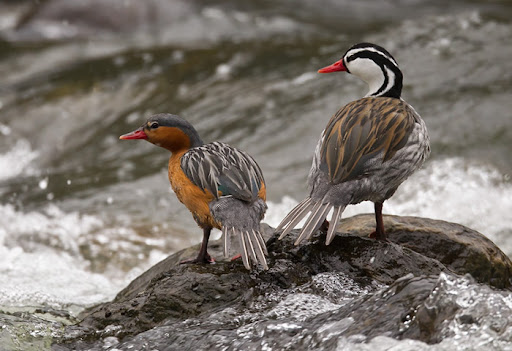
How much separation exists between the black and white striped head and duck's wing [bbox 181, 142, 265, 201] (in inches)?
54.9

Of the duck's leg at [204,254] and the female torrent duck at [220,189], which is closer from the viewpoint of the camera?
the female torrent duck at [220,189]

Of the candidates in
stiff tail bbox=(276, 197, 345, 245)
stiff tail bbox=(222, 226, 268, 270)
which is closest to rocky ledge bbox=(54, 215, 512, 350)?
stiff tail bbox=(222, 226, 268, 270)

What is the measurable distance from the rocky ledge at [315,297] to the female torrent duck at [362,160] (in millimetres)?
342

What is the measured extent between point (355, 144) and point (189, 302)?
1.62 m

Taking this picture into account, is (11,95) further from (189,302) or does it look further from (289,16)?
(189,302)

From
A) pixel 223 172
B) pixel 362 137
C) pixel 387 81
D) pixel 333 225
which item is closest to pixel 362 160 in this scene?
pixel 362 137

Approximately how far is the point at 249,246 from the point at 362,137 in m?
1.17

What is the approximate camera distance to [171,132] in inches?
242

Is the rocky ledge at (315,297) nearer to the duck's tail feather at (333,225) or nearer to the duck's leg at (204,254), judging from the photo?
the duck's leg at (204,254)

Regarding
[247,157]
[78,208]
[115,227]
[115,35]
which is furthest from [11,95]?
[247,157]

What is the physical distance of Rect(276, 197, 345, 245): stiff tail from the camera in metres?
5.09

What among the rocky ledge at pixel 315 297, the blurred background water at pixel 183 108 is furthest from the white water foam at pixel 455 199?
the rocky ledge at pixel 315 297

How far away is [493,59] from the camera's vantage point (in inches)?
531

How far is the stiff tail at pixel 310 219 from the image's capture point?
5.09 metres
